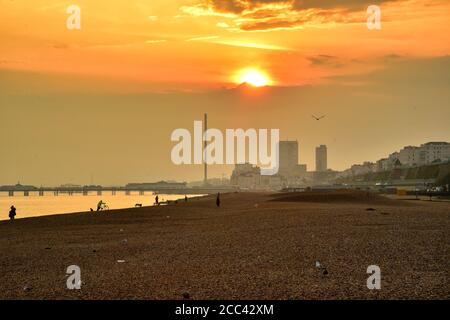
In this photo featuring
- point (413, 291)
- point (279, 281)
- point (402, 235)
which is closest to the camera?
point (413, 291)

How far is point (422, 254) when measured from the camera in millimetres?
17188
